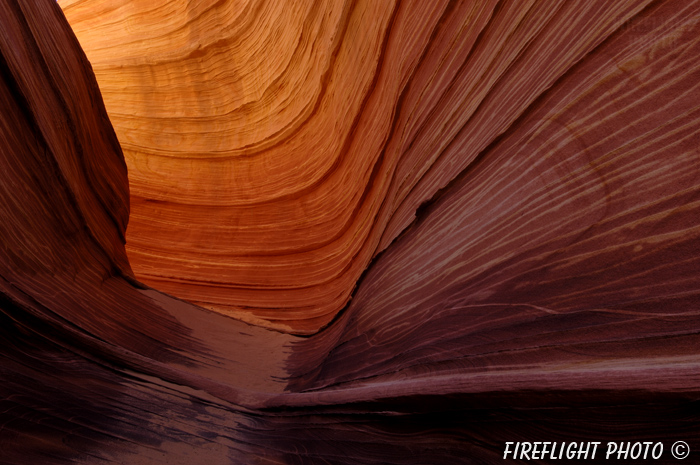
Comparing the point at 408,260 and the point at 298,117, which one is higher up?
the point at 298,117

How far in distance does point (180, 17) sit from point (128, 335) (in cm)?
293

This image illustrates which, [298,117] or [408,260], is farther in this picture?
[298,117]

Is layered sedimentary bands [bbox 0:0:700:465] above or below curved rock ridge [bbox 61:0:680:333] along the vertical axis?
below

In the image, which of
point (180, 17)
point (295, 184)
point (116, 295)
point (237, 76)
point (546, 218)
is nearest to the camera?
point (546, 218)

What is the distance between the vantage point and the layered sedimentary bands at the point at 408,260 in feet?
2.94

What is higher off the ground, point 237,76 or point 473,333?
point 237,76

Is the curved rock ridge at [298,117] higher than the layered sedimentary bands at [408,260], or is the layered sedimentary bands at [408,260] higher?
the curved rock ridge at [298,117]

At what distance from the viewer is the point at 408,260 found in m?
1.65

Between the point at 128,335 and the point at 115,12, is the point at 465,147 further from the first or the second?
the point at 115,12

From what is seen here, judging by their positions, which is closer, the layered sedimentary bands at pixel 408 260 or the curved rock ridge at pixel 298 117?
the layered sedimentary bands at pixel 408 260

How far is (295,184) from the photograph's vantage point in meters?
3.11

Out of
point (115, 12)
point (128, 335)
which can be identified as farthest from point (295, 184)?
point (115, 12)

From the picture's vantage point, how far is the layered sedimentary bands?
2.94 feet

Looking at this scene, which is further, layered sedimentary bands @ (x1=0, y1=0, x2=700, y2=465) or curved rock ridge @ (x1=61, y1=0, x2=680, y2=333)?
curved rock ridge @ (x1=61, y1=0, x2=680, y2=333)
